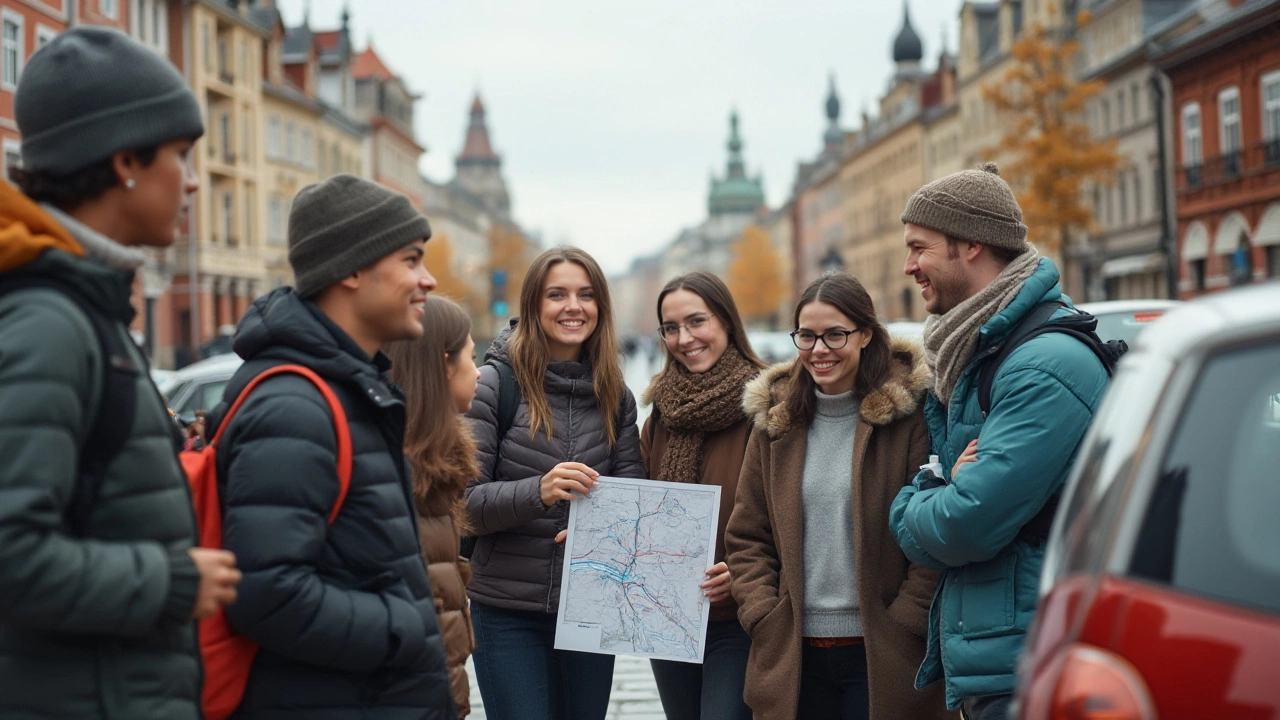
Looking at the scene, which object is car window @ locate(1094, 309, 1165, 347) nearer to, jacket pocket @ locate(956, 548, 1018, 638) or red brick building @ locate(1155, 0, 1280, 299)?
jacket pocket @ locate(956, 548, 1018, 638)

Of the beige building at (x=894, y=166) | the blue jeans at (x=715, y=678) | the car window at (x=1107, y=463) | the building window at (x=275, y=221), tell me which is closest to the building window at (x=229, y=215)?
the building window at (x=275, y=221)

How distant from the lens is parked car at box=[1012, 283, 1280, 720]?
2.10 meters

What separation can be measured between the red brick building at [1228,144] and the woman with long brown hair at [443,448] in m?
34.2

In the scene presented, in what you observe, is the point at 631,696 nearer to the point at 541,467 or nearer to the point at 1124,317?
the point at 541,467

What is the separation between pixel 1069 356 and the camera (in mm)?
3777

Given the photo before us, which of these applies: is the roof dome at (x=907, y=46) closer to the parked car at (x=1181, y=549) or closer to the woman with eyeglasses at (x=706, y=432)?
the woman with eyeglasses at (x=706, y=432)

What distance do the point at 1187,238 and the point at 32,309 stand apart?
45.0 m

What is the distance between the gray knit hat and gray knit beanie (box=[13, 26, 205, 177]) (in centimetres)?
216

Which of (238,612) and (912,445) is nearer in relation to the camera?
(238,612)

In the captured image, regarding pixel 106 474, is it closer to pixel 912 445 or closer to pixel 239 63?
pixel 912 445

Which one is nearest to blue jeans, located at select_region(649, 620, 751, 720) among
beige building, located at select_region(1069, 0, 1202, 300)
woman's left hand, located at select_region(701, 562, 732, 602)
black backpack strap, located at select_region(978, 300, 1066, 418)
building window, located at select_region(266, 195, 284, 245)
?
woman's left hand, located at select_region(701, 562, 732, 602)

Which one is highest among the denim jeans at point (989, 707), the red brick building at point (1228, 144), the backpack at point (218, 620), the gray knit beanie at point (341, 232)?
the red brick building at point (1228, 144)

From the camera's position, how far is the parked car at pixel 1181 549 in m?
2.10

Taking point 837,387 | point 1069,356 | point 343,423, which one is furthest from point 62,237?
point 837,387
